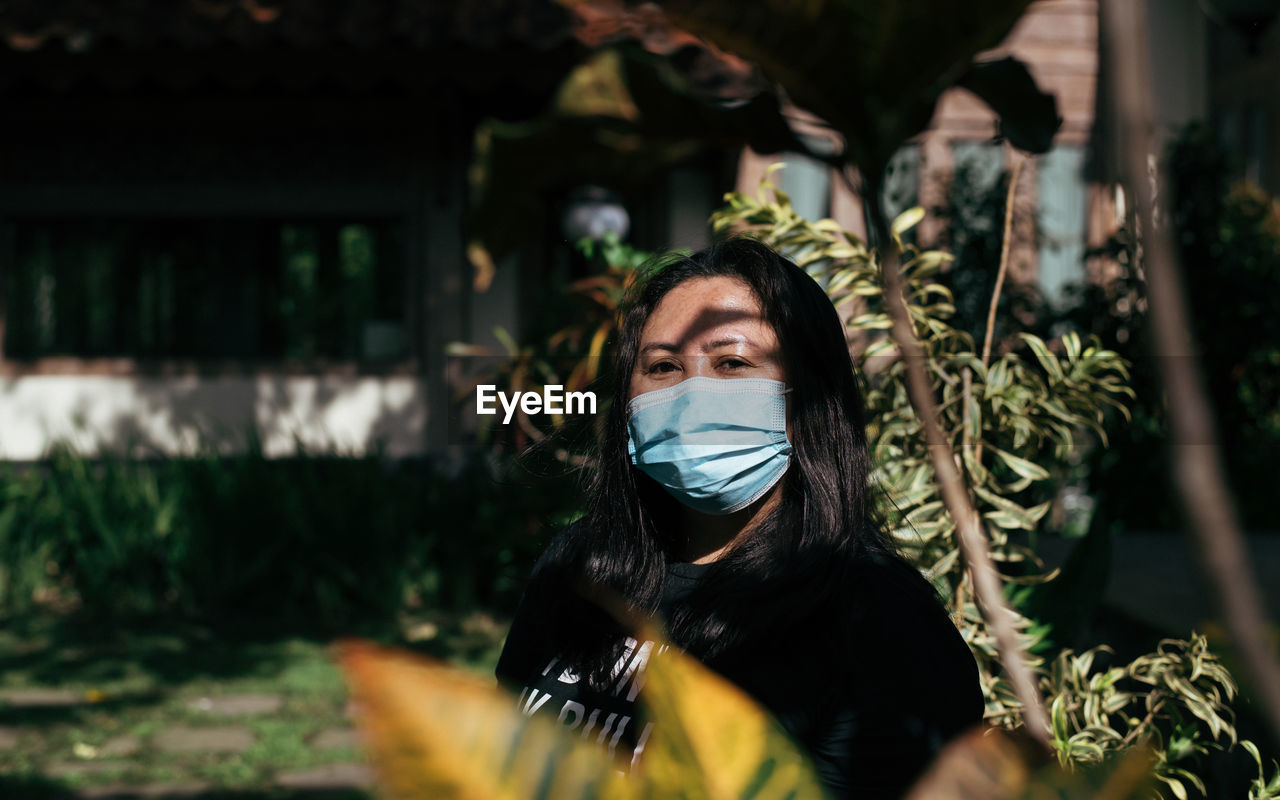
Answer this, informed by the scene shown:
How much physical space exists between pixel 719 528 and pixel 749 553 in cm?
16

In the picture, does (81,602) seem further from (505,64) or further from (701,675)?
(701,675)

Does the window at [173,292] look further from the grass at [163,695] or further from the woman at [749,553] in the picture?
the woman at [749,553]

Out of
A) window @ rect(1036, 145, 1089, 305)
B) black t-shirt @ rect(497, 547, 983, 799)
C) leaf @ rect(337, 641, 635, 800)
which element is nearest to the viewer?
leaf @ rect(337, 641, 635, 800)

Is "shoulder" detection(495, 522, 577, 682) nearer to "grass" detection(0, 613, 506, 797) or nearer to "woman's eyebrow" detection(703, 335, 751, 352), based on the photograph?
"woman's eyebrow" detection(703, 335, 751, 352)

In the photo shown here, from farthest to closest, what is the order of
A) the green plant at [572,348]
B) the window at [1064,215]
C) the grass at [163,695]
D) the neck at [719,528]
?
the window at [1064,215] → the grass at [163,695] → the green plant at [572,348] → the neck at [719,528]

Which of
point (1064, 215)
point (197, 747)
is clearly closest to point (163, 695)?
point (197, 747)

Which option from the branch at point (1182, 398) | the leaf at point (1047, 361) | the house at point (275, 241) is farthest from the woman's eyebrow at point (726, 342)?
the house at point (275, 241)

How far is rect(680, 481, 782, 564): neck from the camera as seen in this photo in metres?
1.75

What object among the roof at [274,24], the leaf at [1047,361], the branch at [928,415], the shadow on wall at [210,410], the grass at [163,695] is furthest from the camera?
the shadow on wall at [210,410]

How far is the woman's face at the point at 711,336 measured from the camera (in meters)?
1.64

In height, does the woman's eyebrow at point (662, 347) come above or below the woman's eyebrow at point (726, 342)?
below

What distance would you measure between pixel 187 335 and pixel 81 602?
2176 millimetres

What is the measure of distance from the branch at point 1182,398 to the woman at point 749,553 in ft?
3.30

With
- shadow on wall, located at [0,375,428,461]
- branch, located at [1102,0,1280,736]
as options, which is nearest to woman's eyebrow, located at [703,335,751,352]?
branch, located at [1102,0,1280,736]
